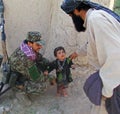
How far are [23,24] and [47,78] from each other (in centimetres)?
63

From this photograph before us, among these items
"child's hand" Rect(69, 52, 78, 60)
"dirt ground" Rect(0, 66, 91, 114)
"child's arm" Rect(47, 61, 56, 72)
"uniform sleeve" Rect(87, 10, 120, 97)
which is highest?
"uniform sleeve" Rect(87, 10, 120, 97)

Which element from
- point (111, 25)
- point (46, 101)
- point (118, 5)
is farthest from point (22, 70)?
point (118, 5)

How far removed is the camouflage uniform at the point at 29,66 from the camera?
3.37 meters

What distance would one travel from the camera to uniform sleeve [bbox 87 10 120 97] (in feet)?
7.84

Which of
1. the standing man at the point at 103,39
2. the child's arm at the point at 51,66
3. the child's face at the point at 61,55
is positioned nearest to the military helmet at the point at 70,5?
the standing man at the point at 103,39

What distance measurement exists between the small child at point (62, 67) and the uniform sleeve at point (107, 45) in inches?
39.5

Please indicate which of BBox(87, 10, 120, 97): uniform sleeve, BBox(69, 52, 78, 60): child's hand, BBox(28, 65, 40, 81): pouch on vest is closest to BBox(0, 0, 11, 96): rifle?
BBox(28, 65, 40, 81): pouch on vest

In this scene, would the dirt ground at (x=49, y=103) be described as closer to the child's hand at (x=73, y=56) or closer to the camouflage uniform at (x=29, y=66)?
the camouflage uniform at (x=29, y=66)

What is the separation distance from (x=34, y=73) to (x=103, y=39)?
3.77 ft

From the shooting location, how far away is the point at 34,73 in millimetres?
3406

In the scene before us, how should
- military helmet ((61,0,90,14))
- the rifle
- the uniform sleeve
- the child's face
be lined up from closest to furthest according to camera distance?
1. the uniform sleeve
2. military helmet ((61,0,90,14))
3. the child's face
4. the rifle

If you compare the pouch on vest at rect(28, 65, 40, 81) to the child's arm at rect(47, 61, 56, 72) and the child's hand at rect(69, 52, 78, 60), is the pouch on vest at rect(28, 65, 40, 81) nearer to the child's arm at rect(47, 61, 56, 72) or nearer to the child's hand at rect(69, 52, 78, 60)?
the child's arm at rect(47, 61, 56, 72)

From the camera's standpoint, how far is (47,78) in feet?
11.7

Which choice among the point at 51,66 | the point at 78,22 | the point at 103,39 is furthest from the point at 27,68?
the point at 103,39
